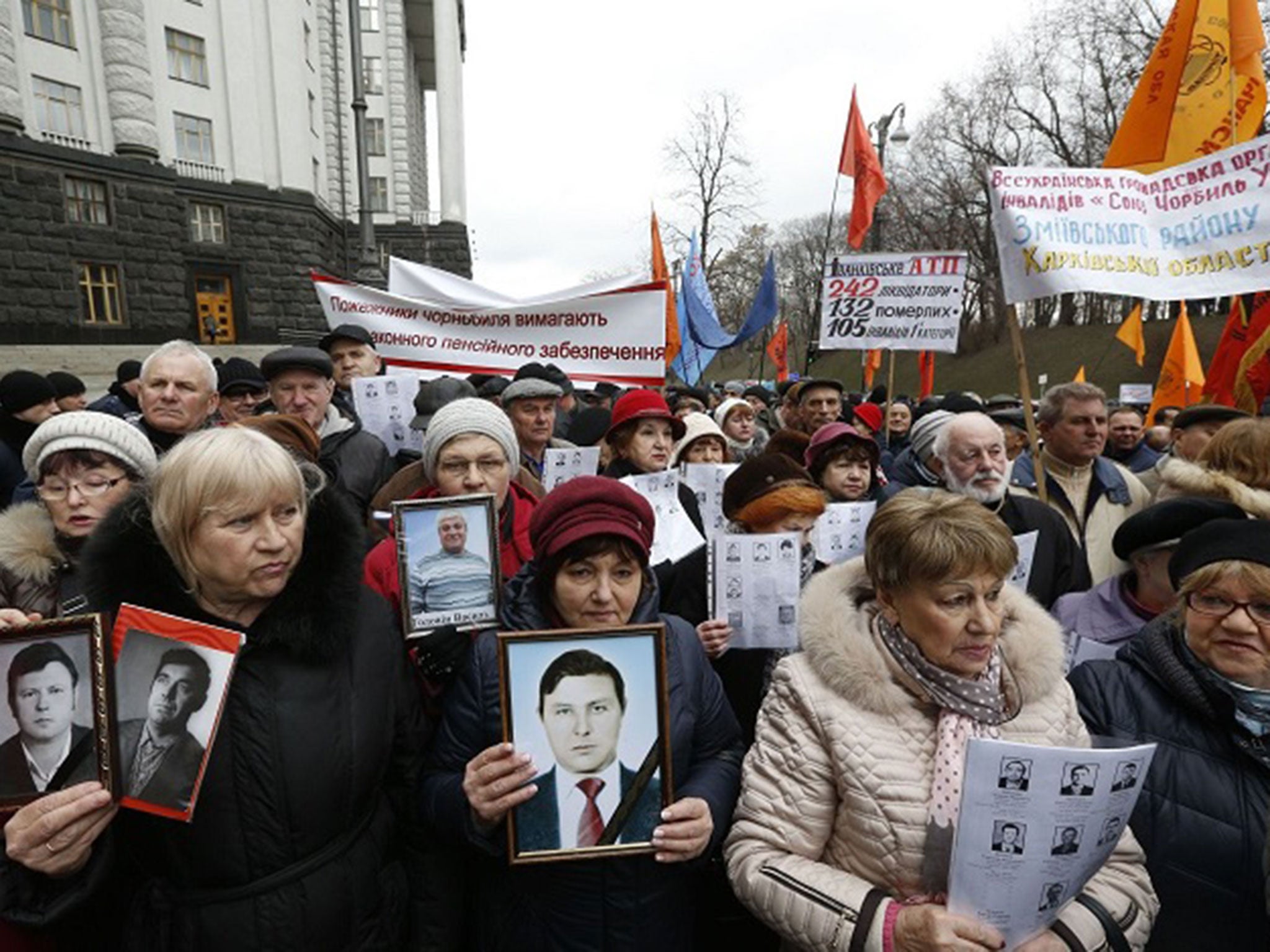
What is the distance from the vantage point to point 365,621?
6.31 ft

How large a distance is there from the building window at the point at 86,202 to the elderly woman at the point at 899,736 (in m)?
28.3

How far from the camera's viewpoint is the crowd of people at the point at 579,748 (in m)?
1.67

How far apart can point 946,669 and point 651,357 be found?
3.54 metres

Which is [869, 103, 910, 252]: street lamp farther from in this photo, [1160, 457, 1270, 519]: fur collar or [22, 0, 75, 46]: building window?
[22, 0, 75, 46]: building window

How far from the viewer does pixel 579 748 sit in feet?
5.64

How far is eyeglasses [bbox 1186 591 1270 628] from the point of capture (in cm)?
186

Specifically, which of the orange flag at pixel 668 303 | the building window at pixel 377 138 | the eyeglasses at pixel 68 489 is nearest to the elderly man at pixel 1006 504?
the eyeglasses at pixel 68 489

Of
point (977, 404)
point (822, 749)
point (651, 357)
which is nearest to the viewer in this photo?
point (822, 749)

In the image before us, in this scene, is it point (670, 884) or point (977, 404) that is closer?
point (670, 884)

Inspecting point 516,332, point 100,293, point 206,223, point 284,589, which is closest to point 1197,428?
point 516,332

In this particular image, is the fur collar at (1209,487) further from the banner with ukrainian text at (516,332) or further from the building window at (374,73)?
the building window at (374,73)

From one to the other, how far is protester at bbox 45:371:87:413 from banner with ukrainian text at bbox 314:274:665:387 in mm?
2159

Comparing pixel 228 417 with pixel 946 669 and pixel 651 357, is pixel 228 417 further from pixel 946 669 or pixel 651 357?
pixel 946 669

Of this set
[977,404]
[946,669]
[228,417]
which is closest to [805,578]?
[946,669]
